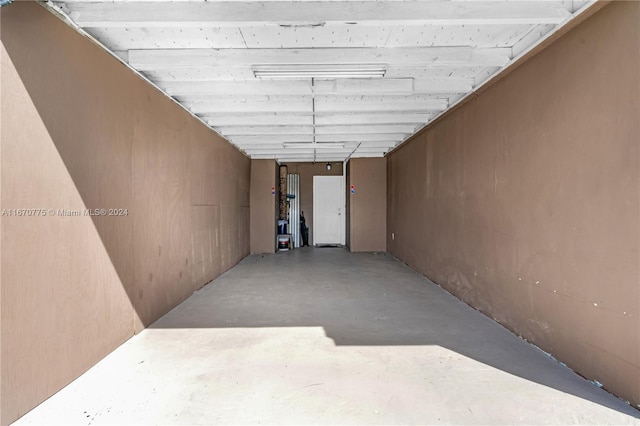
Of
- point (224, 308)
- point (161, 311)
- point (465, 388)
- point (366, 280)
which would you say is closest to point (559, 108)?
point (465, 388)

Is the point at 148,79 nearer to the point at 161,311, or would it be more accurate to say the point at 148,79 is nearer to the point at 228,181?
the point at 161,311

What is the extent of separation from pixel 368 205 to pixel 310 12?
630cm

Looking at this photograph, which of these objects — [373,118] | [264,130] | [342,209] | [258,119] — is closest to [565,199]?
[373,118]

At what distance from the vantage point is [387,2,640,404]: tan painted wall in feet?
6.13

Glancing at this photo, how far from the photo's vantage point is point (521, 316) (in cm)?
280

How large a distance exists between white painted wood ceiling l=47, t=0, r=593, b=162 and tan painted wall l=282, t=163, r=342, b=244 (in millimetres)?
4877

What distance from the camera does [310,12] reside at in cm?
220

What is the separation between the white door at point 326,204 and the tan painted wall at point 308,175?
0.13m

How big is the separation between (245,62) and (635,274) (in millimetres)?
3288

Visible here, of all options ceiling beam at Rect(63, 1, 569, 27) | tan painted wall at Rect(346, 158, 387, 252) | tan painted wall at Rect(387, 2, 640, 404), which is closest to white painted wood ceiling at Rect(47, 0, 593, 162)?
ceiling beam at Rect(63, 1, 569, 27)

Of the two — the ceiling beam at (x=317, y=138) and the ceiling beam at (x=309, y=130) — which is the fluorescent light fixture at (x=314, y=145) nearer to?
the ceiling beam at (x=317, y=138)

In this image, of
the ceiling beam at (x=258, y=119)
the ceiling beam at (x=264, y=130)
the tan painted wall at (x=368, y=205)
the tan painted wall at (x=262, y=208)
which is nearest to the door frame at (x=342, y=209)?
the tan painted wall at (x=368, y=205)

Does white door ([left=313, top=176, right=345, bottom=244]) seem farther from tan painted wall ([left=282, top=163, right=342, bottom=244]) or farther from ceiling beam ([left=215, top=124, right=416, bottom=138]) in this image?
ceiling beam ([left=215, top=124, right=416, bottom=138])

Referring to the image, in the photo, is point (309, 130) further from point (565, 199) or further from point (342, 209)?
point (342, 209)
